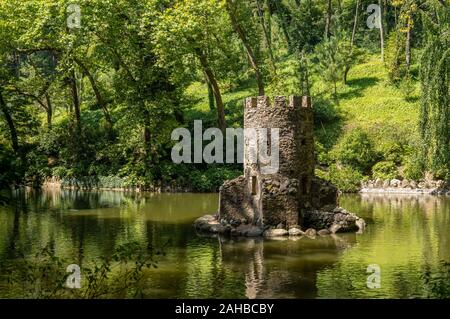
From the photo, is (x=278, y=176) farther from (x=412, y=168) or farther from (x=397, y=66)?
(x=397, y=66)

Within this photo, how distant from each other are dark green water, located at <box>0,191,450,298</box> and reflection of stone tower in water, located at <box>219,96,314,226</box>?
1.67 m

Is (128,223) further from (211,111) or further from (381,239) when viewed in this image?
(211,111)

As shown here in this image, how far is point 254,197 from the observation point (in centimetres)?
2461

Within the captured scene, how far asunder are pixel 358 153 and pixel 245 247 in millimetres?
22140

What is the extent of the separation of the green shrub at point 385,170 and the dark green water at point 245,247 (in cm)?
567

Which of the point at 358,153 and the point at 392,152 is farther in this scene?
the point at 358,153

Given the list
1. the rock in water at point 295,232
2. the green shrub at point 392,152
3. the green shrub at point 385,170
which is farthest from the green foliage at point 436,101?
the rock in water at point 295,232

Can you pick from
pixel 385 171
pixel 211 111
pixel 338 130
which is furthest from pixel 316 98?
pixel 385 171

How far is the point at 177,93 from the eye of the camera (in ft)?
143

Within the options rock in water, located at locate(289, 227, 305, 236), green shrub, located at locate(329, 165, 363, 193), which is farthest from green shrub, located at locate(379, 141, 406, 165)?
rock in water, located at locate(289, 227, 305, 236)

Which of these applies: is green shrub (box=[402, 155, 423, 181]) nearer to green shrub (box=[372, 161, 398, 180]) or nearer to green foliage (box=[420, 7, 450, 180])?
green shrub (box=[372, 161, 398, 180])

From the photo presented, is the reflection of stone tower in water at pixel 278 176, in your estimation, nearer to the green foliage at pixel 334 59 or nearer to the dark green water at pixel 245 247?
the dark green water at pixel 245 247

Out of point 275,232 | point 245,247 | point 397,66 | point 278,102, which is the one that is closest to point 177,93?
point 397,66

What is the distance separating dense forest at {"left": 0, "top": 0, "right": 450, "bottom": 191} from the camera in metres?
39.4
